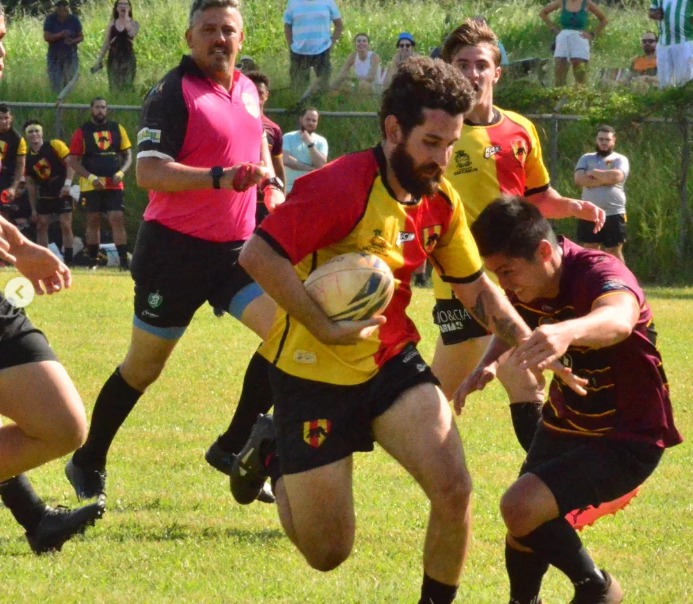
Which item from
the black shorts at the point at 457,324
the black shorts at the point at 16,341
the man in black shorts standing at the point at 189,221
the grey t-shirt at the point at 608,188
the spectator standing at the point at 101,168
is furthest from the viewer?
the spectator standing at the point at 101,168

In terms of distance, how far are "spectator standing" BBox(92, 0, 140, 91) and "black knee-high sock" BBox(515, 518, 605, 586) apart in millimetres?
18387

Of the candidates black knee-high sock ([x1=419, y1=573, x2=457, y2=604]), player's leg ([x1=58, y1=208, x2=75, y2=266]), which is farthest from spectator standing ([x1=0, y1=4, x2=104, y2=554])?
player's leg ([x1=58, y1=208, x2=75, y2=266])

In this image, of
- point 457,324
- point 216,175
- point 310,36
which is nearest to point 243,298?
point 216,175

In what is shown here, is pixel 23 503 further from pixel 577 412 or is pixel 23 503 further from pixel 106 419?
pixel 577 412

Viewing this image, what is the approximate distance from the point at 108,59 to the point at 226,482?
16883 mm

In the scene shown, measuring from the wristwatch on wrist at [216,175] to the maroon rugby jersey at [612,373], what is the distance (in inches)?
65.4

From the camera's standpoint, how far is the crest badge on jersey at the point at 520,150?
6.59 meters

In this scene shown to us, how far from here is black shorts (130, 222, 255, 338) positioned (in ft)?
20.5

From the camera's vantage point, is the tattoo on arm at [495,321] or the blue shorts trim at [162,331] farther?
the blue shorts trim at [162,331]

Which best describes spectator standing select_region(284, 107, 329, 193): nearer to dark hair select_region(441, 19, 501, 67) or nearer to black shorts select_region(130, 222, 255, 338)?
dark hair select_region(441, 19, 501, 67)

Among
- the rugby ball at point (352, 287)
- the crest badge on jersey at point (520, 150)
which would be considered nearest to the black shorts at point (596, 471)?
the rugby ball at point (352, 287)

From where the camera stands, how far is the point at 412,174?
4.51 meters

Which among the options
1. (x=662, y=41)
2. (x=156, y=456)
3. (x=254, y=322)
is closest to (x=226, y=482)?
(x=156, y=456)

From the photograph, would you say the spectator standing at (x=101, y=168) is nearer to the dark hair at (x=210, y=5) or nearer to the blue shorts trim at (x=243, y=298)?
the dark hair at (x=210, y=5)
